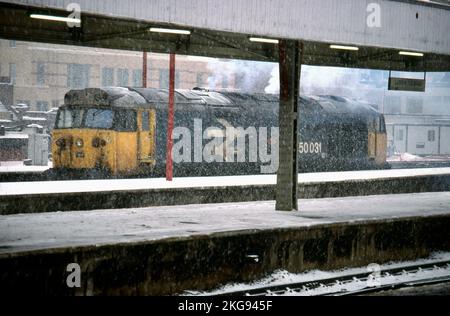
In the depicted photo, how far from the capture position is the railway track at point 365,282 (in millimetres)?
9562

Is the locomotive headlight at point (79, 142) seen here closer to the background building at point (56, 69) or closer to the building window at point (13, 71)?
the background building at point (56, 69)

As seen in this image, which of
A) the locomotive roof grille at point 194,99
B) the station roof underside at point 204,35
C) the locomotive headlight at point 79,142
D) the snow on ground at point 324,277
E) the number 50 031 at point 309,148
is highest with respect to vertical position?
the station roof underside at point 204,35

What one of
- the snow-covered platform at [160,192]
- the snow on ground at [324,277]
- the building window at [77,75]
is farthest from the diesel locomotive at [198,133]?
the building window at [77,75]

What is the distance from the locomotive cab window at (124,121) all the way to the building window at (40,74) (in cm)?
3805

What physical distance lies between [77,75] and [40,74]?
9.28ft

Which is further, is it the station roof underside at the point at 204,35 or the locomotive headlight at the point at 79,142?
the locomotive headlight at the point at 79,142

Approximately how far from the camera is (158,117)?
69.1 feet

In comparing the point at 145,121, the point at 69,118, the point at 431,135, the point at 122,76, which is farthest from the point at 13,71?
the point at 145,121

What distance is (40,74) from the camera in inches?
2212

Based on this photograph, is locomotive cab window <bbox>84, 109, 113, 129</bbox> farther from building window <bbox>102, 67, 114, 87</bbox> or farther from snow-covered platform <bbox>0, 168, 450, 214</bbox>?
building window <bbox>102, 67, 114, 87</bbox>

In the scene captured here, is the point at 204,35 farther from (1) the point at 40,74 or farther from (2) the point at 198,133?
(1) the point at 40,74

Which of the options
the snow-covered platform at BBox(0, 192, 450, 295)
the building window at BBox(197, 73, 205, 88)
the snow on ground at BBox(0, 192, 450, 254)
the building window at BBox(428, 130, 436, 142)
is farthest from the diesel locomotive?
the building window at BBox(197, 73, 205, 88)

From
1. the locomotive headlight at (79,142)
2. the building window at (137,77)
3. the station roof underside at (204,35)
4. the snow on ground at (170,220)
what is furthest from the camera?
the building window at (137,77)

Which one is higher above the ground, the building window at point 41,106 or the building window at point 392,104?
the building window at point 392,104
